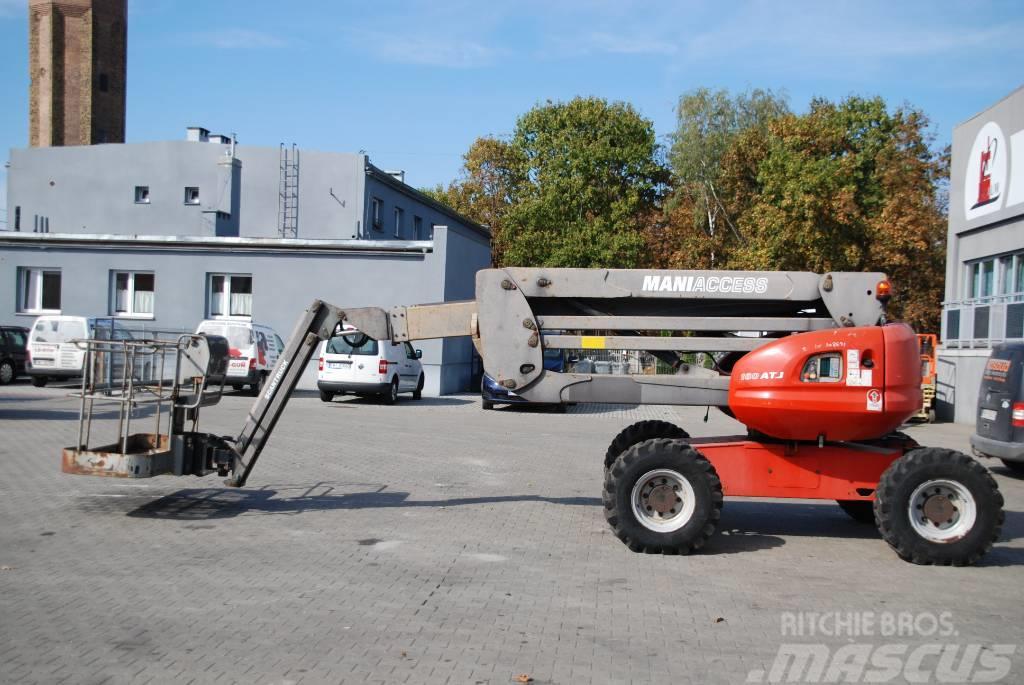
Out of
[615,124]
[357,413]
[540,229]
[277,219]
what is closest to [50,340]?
[357,413]

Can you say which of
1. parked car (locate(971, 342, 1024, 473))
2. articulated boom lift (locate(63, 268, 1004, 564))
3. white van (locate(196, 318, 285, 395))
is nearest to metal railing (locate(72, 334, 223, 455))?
articulated boom lift (locate(63, 268, 1004, 564))

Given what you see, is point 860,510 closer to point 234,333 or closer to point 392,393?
point 392,393

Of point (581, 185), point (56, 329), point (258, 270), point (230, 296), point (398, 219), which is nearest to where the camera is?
point (56, 329)

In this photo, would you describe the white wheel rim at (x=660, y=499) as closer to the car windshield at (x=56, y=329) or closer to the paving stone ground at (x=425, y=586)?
the paving stone ground at (x=425, y=586)

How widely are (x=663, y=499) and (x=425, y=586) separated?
7.78ft

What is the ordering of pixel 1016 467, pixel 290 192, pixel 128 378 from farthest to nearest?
pixel 290 192
pixel 1016 467
pixel 128 378

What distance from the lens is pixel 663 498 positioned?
819 centimetres

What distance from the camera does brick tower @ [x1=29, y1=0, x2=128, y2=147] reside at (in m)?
55.1

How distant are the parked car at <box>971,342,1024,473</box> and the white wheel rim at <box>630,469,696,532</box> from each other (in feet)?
24.0

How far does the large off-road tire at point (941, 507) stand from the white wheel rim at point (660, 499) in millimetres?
1651

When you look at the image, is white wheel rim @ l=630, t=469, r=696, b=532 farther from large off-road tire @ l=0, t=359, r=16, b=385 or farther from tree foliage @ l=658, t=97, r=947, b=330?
tree foliage @ l=658, t=97, r=947, b=330

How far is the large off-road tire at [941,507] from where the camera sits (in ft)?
25.8

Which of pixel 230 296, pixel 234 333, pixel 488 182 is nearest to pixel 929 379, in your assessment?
pixel 234 333

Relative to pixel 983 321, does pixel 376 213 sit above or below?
above
